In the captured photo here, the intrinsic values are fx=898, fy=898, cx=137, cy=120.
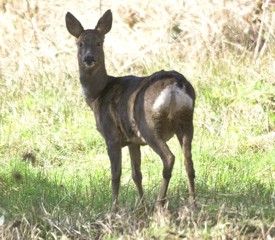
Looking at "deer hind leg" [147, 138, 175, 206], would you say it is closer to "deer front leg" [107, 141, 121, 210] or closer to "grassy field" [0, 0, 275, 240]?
"grassy field" [0, 0, 275, 240]

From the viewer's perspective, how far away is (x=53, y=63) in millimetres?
12672

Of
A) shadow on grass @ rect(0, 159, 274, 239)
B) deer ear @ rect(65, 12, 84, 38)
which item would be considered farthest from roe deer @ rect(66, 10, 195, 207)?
shadow on grass @ rect(0, 159, 274, 239)

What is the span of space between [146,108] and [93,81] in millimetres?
1211

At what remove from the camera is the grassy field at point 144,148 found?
6098mm

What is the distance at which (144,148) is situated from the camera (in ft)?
31.7

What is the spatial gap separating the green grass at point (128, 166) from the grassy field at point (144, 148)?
0.05 ft

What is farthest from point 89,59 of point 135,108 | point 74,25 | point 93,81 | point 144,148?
point 144,148

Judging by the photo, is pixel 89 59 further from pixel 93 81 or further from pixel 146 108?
pixel 146 108

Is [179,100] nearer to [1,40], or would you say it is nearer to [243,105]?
[243,105]

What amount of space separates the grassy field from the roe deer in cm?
35

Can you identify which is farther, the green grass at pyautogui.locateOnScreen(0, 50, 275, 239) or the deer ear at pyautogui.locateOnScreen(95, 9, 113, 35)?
the deer ear at pyautogui.locateOnScreen(95, 9, 113, 35)

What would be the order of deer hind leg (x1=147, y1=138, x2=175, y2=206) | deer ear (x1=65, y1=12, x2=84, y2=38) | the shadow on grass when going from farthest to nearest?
1. deer ear (x1=65, y1=12, x2=84, y2=38)
2. deer hind leg (x1=147, y1=138, x2=175, y2=206)
3. the shadow on grass

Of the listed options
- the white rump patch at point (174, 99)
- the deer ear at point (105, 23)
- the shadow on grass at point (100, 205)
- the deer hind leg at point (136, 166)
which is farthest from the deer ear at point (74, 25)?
the white rump patch at point (174, 99)

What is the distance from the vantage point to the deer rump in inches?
261
